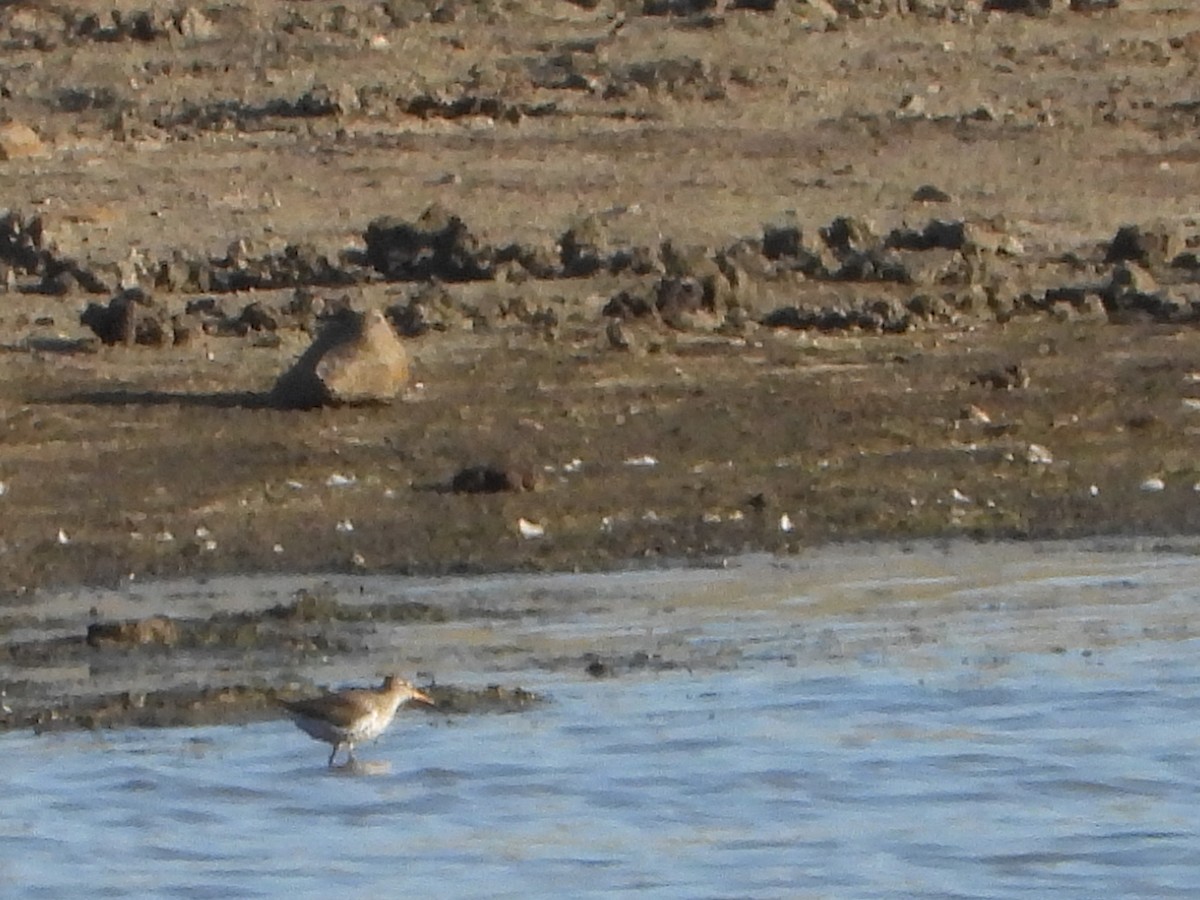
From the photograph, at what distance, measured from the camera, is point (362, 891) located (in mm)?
7340

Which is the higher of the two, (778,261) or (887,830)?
(778,261)

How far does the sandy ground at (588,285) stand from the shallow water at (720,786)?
378 millimetres

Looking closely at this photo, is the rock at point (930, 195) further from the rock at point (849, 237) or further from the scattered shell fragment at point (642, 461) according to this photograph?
the scattered shell fragment at point (642, 461)

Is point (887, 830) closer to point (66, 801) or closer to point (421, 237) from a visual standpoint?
point (66, 801)

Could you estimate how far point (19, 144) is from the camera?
1672 centimetres

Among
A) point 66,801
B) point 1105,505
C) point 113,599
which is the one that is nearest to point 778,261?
point 1105,505

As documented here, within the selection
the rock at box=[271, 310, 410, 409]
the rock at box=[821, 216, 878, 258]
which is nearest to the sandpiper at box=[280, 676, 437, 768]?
the rock at box=[271, 310, 410, 409]

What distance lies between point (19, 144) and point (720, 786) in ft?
31.4

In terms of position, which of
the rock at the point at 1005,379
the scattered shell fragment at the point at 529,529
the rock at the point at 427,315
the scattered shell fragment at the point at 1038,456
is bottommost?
the scattered shell fragment at the point at 529,529

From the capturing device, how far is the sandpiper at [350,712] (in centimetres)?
757

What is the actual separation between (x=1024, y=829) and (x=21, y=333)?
5586 millimetres

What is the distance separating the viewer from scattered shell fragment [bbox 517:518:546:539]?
9586 millimetres

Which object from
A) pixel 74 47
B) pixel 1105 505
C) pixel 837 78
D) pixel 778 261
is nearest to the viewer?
pixel 1105 505

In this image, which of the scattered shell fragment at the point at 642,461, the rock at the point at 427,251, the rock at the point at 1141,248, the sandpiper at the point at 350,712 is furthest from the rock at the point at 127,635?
the rock at the point at 1141,248
